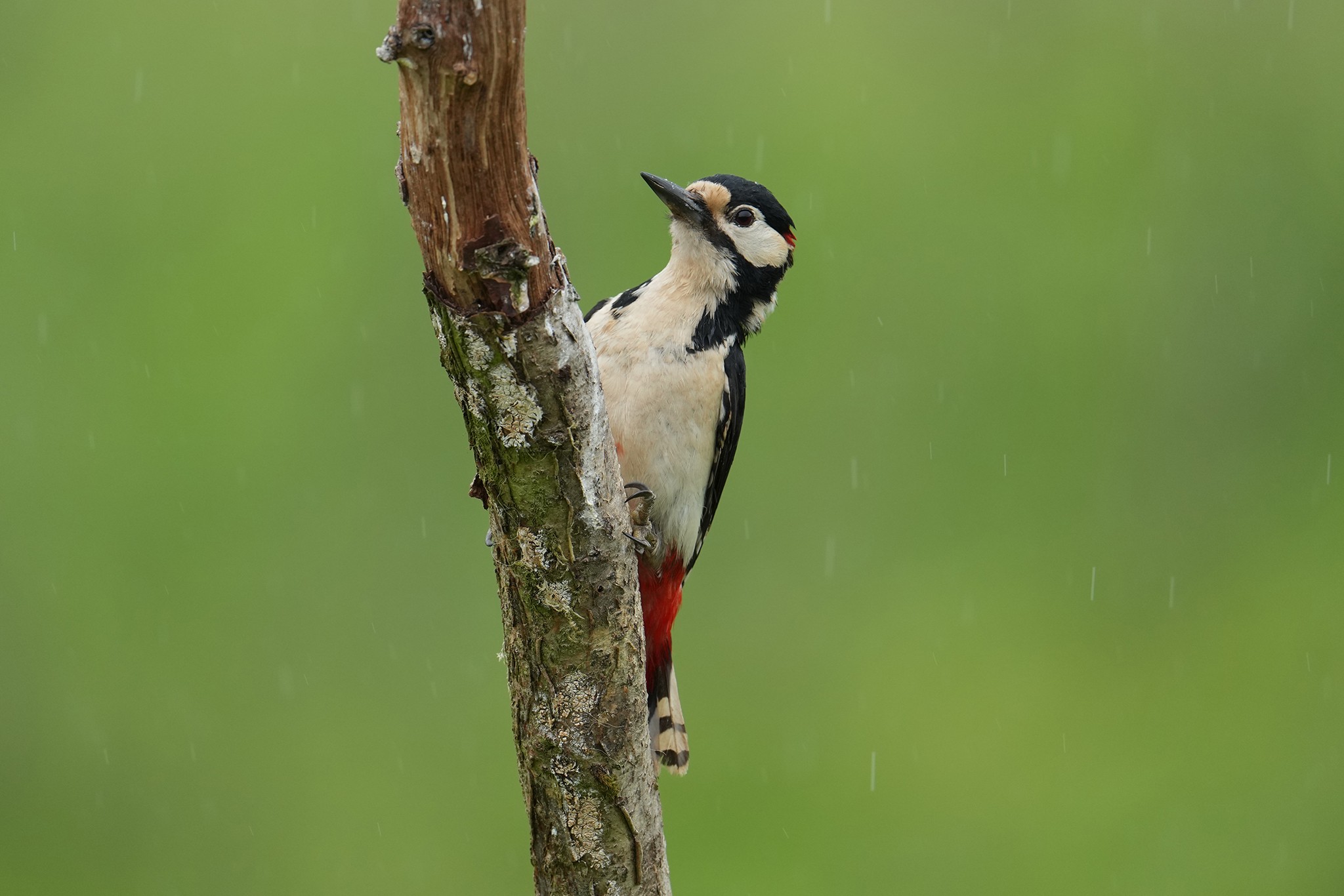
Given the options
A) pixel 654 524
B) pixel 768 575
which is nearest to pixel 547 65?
pixel 768 575

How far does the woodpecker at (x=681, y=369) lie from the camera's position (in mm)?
3182

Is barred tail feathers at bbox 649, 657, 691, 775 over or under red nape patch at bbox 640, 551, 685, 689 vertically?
under

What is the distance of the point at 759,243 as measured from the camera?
11.1 ft

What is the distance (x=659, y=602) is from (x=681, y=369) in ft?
2.02

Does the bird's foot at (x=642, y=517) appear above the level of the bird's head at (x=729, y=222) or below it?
below

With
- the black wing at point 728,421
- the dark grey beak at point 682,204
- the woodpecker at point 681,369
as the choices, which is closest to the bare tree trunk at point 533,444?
the woodpecker at point 681,369

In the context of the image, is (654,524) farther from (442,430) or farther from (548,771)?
(442,430)

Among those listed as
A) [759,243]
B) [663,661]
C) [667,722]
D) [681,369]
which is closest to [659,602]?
[663,661]

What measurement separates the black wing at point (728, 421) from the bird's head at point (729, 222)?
0.23 m

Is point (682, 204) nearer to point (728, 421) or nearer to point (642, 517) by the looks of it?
point (728, 421)

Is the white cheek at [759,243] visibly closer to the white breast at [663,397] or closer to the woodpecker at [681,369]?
the woodpecker at [681,369]

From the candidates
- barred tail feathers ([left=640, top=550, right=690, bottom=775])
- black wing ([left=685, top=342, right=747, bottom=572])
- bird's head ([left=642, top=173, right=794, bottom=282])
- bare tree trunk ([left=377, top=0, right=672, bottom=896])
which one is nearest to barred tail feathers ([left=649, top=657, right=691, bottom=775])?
barred tail feathers ([left=640, top=550, right=690, bottom=775])

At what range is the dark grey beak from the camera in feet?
10.6

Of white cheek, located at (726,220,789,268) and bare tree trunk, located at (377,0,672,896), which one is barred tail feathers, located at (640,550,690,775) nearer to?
bare tree trunk, located at (377,0,672,896)
